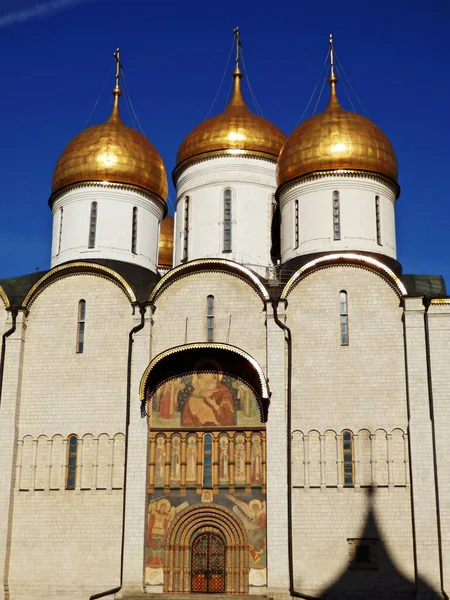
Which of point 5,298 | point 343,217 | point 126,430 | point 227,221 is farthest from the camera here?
point 227,221

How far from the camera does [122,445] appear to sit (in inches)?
588

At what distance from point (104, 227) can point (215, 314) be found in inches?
130

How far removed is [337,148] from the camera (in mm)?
16547

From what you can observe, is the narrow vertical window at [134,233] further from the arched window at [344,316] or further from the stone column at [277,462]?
the arched window at [344,316]

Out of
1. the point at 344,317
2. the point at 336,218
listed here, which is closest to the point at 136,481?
the point at 344,317

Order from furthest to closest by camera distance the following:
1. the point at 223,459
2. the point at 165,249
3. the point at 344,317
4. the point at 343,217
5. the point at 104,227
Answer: the point at 165,249
the point at 104,227
the point at 343,217
the point at 344,317
the point at 223,459

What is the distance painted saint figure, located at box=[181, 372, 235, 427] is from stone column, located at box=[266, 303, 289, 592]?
782 mm

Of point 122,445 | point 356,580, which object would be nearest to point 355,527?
point 356,580

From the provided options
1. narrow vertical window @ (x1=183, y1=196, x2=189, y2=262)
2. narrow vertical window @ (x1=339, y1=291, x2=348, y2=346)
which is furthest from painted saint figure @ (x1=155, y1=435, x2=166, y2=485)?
narrow vertical window @ (x1=183, y1=196, x2=189, y2=262)

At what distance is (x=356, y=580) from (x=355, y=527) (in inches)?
31.3

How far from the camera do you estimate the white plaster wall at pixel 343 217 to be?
16297 mm

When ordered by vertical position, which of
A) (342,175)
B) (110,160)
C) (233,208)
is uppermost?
(110,160)

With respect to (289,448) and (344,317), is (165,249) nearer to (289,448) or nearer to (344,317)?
(344,317)

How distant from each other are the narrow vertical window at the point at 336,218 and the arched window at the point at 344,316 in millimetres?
1520
